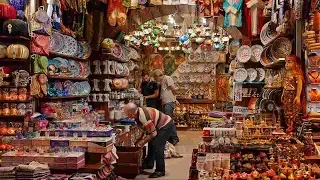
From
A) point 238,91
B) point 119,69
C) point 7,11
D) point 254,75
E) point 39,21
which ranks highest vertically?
point 7,11

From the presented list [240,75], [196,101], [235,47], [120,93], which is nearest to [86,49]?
[120,93]

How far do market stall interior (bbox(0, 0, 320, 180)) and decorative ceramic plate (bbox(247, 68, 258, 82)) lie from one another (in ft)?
0.06

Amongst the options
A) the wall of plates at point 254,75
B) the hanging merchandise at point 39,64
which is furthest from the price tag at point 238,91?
the hanging merchandise at point 39,64

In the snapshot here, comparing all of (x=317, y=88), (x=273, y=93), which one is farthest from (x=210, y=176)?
(x=273, y=93)

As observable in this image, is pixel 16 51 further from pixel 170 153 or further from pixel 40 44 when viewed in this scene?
pixel 170 153

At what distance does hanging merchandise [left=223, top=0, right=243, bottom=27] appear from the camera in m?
7.49

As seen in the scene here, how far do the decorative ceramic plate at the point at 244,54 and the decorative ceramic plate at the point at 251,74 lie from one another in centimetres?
23

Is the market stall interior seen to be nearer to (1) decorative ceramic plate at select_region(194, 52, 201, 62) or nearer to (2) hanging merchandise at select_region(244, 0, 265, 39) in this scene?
(2) hanging merchandise at select_region(244, 0, 265, 39)

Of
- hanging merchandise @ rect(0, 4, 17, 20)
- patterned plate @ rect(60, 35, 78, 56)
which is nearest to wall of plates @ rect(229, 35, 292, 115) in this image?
patterned plate @ rect(60, 35, 78, 56)

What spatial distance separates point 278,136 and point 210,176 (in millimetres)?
1397

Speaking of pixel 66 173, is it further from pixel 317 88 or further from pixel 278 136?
pixel 317 88

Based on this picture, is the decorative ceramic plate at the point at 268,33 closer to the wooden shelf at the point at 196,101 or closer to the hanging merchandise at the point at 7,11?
the hanging merchandise at the point at 7,11

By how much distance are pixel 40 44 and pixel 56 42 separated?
918 mm

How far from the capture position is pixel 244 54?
7.49m
